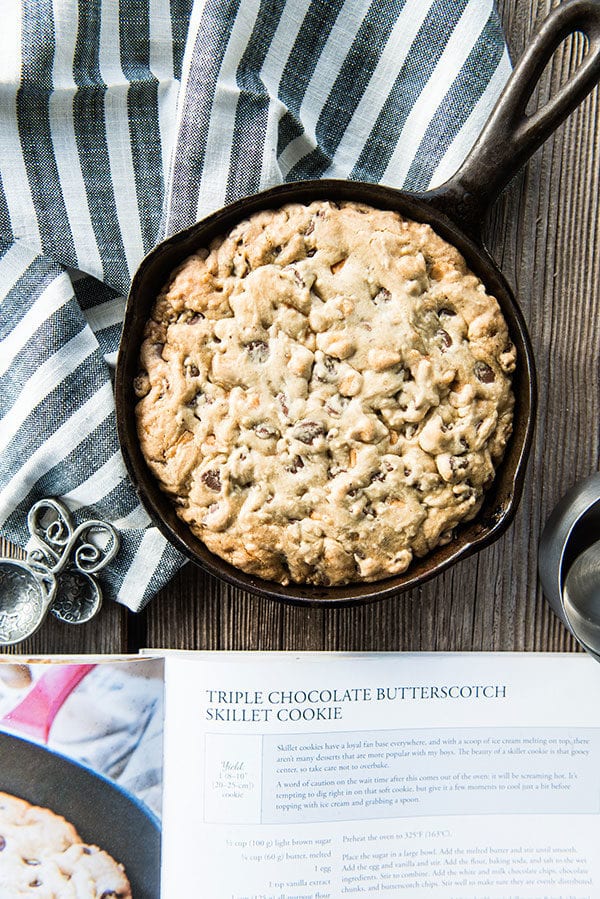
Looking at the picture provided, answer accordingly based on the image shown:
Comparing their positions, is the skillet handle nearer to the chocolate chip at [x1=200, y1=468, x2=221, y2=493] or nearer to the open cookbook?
the chocolate chip at [x1=200, y1=468, x2=221, y2=493]

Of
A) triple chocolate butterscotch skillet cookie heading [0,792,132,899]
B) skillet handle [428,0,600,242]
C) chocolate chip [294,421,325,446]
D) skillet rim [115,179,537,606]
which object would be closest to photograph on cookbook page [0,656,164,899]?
triple chocolate butterscotch skillet cookie heading [0,792,132,899]

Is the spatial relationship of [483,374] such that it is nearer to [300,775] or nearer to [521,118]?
[521,118]

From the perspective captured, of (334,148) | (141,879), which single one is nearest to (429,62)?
(334,148)

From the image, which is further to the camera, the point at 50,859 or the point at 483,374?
the point at 50,859

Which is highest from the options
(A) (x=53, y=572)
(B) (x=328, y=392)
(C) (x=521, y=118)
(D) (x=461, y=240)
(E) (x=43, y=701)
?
(C) (x=521, y=118)

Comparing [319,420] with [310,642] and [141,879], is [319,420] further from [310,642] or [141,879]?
[141,879]

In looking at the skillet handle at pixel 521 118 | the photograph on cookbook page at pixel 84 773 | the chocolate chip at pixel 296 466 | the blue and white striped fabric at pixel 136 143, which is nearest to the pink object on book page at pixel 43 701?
the photograph on cookbook page at pixel 84 773

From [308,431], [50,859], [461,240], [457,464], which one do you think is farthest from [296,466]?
[50,859]
